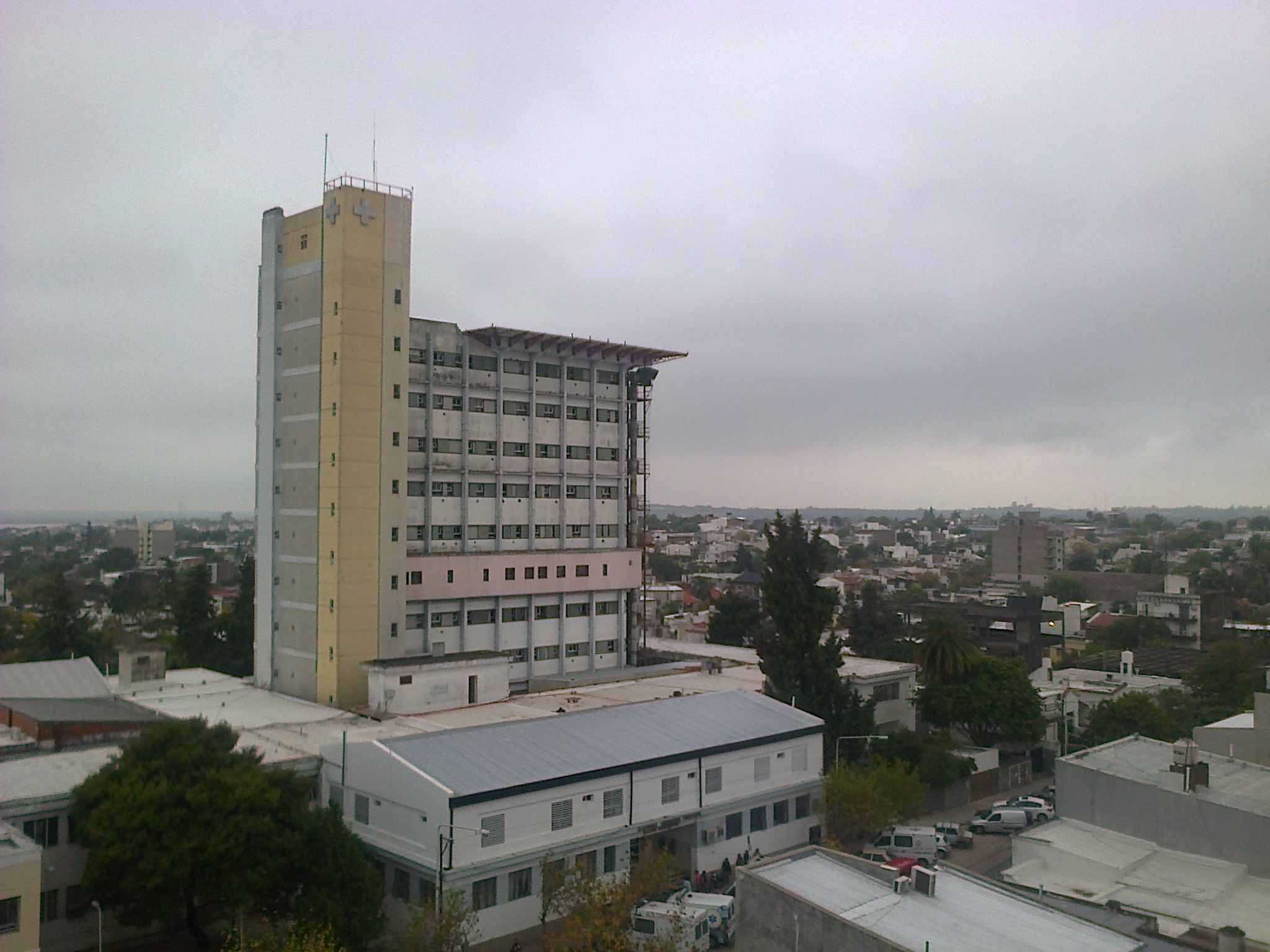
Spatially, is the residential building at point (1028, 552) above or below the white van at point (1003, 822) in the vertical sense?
above

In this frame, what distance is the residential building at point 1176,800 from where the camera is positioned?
29.7m

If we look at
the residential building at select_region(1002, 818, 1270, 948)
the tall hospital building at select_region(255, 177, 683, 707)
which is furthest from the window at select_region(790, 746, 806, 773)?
the tall hospital building at select_region(255, 177, 683, 707)

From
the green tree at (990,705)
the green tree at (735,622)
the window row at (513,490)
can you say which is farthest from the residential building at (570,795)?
the green tree at (735,622)

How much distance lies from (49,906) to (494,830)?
12604 millimetres

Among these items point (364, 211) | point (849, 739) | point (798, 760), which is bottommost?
point (849, 739)

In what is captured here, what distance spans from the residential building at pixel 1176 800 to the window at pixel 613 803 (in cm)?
1528

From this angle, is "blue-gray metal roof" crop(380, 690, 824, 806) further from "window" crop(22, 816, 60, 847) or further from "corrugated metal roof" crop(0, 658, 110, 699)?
"corrugated metal roof" crop(0, 658, 110, 699)

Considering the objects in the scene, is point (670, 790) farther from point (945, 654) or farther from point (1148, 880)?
point (945, 654)

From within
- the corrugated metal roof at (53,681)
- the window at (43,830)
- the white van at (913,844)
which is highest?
the corrugated metal roof at (53,681)

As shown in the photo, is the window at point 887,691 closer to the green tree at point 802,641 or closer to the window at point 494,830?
the green tree at point 802,641

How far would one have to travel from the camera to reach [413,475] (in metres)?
52.8

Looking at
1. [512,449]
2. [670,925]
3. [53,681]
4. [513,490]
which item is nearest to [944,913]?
[670,925]

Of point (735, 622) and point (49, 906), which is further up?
point (735, 622)

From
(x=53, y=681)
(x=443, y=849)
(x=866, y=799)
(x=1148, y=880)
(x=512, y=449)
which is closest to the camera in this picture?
(x=443, y=849)
